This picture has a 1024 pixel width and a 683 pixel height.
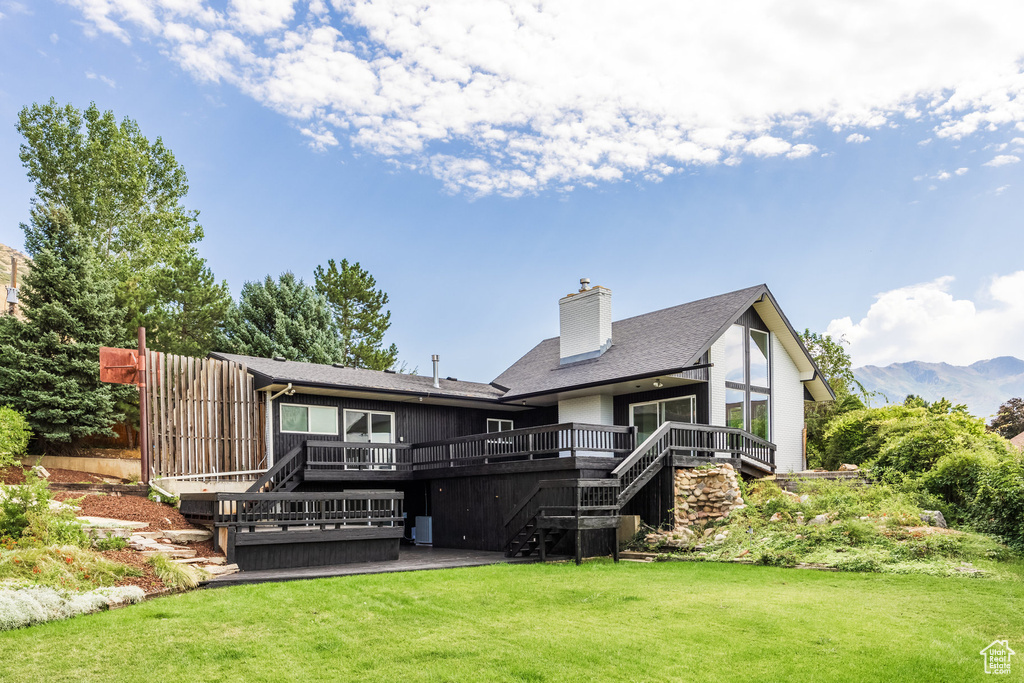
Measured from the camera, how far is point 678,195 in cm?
3697

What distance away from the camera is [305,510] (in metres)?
12.7

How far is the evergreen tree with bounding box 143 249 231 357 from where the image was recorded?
29.1 metres

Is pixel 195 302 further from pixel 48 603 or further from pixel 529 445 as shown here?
pixel 48 603

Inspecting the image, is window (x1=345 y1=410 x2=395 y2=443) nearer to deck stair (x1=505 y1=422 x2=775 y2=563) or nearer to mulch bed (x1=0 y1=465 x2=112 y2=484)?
deck stair (x1=505 y1=422 x2=775 y2=563)

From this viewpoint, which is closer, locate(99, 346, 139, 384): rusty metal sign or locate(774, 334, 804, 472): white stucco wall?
locate(99, 346, 139, 384): rusty metal sign

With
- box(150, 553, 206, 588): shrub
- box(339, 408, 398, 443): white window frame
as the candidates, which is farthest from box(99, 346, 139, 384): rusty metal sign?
box(150, 553, 206, 588): shrub

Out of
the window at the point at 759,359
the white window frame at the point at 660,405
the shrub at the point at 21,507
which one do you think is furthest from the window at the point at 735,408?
the shrub at the point at 21,507

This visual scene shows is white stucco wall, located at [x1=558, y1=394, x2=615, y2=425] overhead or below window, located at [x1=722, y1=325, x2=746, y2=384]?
below

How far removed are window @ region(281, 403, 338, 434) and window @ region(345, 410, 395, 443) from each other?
456 millimetres

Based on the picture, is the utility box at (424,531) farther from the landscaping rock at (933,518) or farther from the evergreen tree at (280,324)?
the evergreen tree at (280,324)

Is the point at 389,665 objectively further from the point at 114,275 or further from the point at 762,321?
the point at 114,275

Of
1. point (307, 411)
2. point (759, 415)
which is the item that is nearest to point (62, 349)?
point (307, 411)

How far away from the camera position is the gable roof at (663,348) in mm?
18391

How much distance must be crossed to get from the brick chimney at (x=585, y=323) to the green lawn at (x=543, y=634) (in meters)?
12.6
